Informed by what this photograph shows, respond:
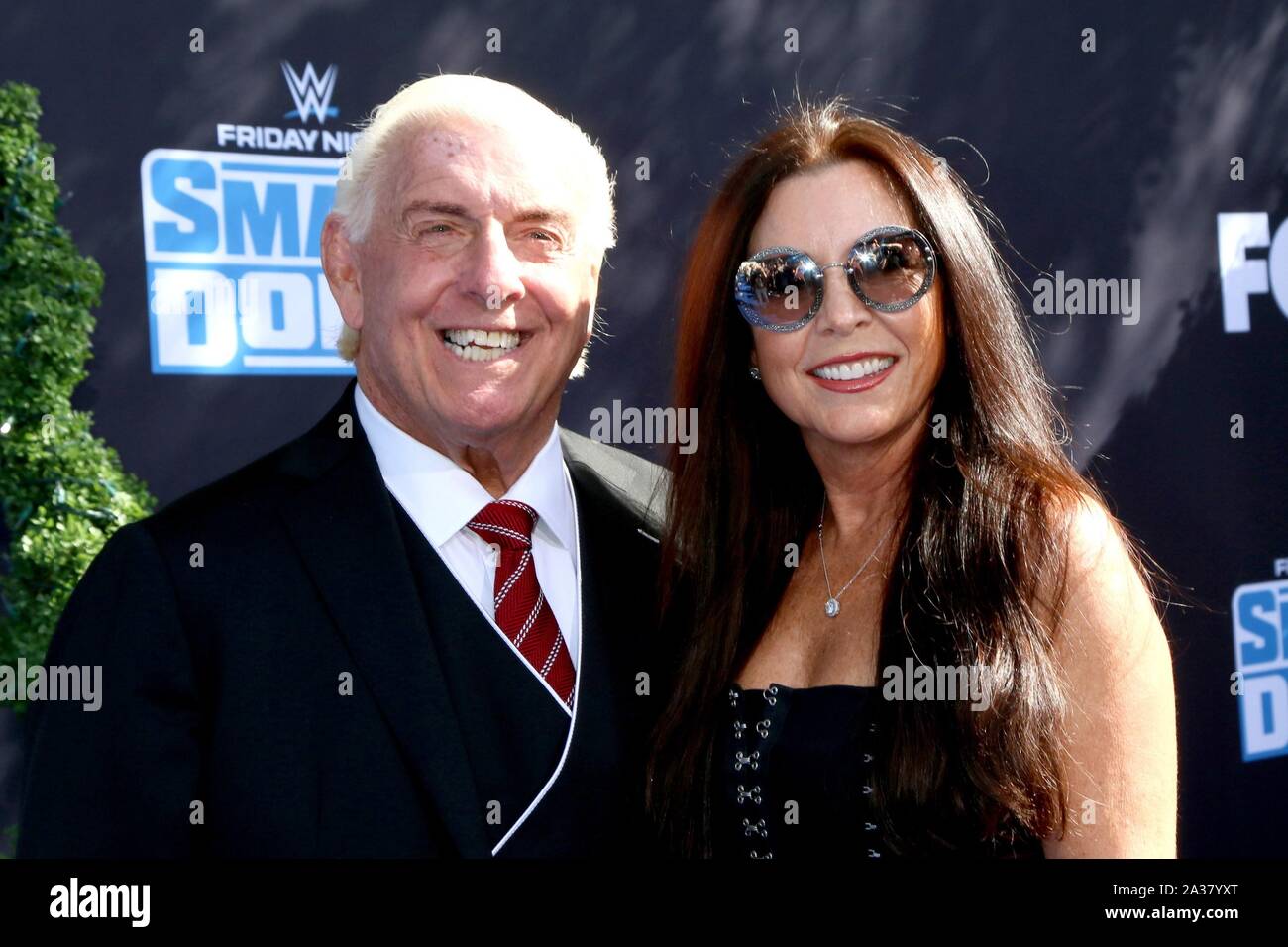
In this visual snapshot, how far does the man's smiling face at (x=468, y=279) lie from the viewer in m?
2.40

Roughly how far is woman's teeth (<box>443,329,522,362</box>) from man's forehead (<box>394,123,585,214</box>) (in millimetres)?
227

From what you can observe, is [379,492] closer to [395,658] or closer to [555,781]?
[395,658]

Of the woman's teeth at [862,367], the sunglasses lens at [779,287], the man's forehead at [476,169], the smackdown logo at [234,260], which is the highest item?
the smackdown logo at [234,260]

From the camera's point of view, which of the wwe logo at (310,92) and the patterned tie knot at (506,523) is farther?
the wwe logo at (310,92)

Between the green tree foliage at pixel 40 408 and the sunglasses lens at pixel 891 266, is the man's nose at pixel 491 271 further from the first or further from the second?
the green tree foliage at pixel 40 408

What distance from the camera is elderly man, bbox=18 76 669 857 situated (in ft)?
6.95

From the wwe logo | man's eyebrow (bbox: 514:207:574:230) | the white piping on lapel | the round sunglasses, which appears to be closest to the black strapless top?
the white piping on lapel

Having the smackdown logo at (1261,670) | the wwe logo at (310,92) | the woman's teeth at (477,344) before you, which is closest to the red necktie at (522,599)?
the woman's teeth at (477,344)

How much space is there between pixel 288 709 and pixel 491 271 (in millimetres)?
844

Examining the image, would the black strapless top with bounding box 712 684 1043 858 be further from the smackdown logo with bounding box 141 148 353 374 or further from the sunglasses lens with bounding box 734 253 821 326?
the smackdown logo with bounding box 141 148 353 374

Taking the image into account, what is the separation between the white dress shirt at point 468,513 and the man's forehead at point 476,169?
418mm

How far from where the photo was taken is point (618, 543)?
266 centimetres

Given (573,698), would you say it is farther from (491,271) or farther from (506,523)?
(491,271)

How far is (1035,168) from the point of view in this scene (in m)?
4.51
